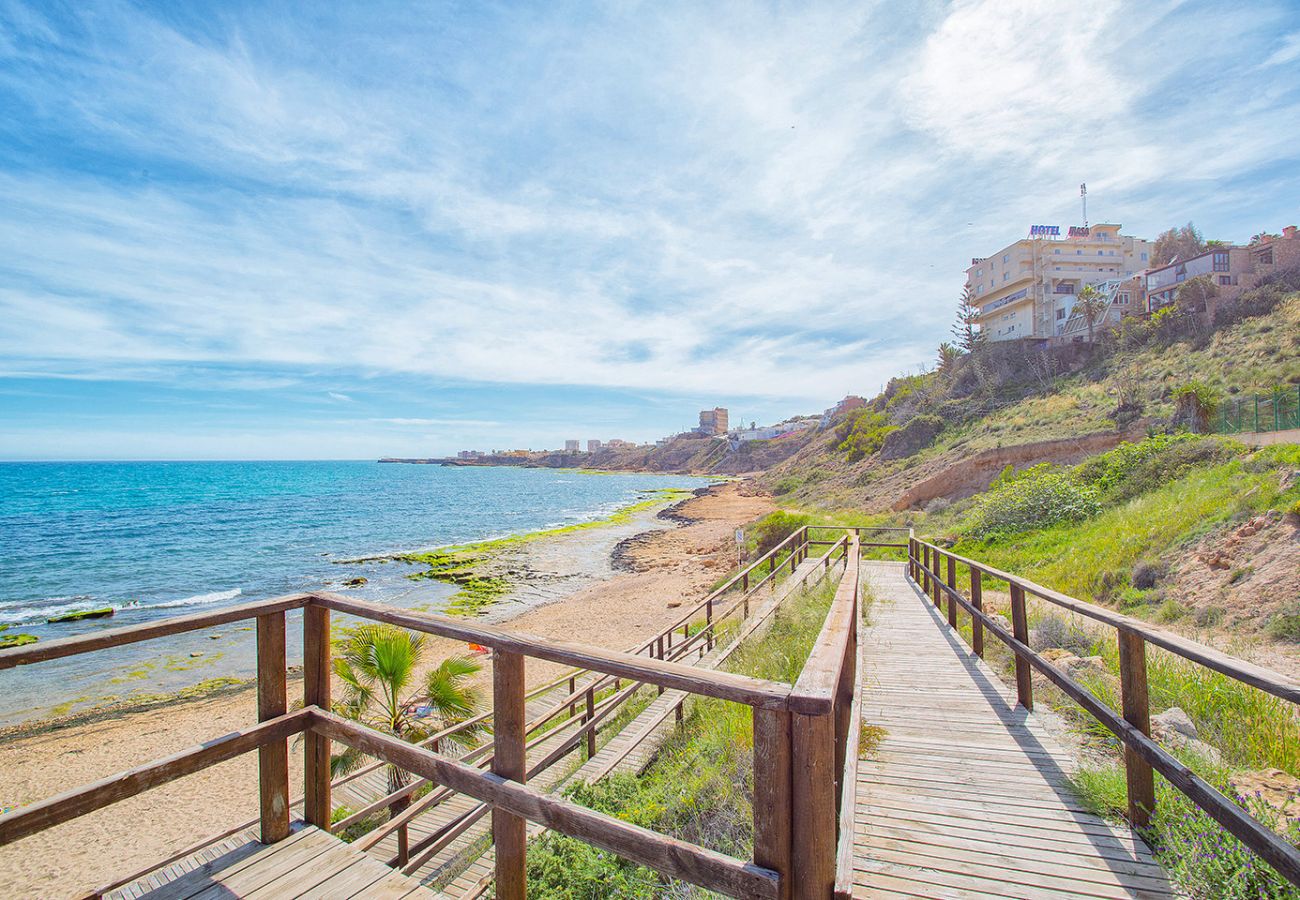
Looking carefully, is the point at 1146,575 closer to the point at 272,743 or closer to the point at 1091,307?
the point at 272,743

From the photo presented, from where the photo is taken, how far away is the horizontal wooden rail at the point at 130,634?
217 centimetres

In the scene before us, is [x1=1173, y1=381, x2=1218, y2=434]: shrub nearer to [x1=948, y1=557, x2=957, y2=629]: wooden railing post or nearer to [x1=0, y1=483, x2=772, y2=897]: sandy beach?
[x1=0, y1=483, x2=772, y2=897]: sandy beach

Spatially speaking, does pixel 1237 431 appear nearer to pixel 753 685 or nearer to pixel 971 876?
pixel 971 876

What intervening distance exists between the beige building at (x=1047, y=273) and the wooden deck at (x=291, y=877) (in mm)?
59381

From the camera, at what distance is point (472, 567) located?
33.1m

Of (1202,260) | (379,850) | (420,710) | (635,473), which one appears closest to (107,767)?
(420,710)

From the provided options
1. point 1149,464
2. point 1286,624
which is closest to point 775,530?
point 1149,464

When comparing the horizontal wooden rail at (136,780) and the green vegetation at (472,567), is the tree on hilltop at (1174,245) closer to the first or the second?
the green vegetation at (472,567)

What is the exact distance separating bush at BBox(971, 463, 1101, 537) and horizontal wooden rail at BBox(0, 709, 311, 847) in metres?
18.9

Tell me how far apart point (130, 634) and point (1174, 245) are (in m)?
79.7

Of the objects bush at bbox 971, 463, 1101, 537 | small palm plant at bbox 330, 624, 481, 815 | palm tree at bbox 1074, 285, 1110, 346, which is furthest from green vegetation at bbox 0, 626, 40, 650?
palm tree at bbox 1074, 285, 1110, 346

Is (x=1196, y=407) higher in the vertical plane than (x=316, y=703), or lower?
higher

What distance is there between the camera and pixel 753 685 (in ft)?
5.62

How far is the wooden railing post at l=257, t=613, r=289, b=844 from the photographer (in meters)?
2.72
